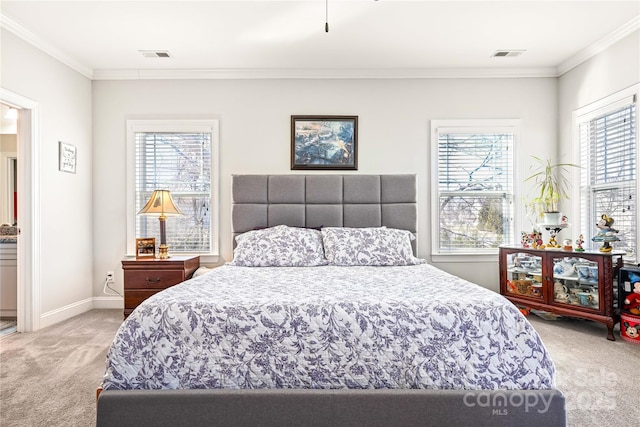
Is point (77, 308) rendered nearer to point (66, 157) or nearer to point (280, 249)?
point (66, 157)

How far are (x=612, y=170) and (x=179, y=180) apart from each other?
431 cm

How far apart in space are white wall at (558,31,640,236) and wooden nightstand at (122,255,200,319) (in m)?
4.06

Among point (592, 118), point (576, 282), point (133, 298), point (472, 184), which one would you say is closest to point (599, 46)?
point (592, 118)

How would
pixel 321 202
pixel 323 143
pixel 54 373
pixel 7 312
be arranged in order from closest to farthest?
pixel 54 373, pixel 7 312, pixel 321 202, pixel 323 143

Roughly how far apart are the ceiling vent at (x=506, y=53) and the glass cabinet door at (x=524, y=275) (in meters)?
1.98

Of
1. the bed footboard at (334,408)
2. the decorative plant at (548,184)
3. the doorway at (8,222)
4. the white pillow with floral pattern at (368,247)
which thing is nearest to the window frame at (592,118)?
the decorative plant at (548,184)

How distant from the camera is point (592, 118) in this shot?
12.6 ft

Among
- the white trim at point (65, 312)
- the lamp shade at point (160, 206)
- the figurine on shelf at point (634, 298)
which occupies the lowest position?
the white trim at point (65, 312)

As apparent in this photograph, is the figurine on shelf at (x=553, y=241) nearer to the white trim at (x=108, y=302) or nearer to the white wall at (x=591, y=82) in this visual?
the white wall at (x=591, y=82)

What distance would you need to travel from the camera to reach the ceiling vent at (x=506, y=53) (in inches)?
151

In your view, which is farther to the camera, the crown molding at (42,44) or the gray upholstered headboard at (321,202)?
the gray upholstered headboard at (321,202)

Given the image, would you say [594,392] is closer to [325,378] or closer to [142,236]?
[325,378]

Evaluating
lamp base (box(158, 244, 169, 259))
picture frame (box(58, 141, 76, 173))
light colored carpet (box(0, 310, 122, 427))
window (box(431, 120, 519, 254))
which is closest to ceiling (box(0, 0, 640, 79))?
window (box(431, 120, 519, 254))

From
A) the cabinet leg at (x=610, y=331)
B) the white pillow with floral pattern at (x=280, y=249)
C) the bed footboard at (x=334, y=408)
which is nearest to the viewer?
the bed footboard at (x=334, y=408)
